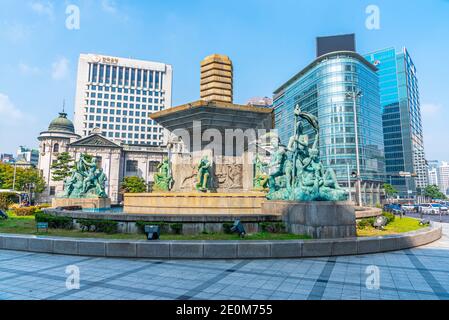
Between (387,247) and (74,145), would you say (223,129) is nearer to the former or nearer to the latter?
(387,247)

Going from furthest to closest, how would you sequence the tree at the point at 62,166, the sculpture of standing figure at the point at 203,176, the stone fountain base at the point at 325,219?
the tree at the point at 62,166 → the sculpture of standing figure at the point at 203,176 → the stone fountain base at the point at 325,219

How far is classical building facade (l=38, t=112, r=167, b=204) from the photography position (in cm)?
6369

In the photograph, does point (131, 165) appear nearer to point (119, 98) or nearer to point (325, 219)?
point (119, 98)

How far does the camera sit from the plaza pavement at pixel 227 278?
215 inches

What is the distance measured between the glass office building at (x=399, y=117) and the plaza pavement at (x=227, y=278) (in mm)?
104773

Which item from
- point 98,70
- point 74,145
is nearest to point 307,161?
point 74,145

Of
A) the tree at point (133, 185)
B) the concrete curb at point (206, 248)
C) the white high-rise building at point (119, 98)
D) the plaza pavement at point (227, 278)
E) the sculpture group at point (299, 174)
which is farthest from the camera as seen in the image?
the white high-rise building at point (119, 98)

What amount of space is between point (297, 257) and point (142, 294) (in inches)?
199

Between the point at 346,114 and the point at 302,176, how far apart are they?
211 feet

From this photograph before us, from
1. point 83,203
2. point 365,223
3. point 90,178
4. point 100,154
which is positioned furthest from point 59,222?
point 100,154

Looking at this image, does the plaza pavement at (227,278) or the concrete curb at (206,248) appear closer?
the plaza pavement at (227,278)

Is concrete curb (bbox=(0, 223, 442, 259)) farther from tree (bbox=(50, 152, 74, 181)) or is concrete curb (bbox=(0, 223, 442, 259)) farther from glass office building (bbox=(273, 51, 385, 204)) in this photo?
glass office building (bbox=(273, 51, 385, 204))

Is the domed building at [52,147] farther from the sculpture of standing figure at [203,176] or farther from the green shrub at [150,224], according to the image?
the green shrub at [150,224]

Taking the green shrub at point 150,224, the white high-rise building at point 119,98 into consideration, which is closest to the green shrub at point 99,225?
the green shrub at point 150,224
